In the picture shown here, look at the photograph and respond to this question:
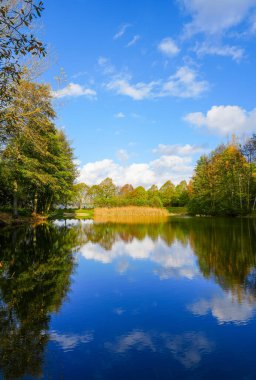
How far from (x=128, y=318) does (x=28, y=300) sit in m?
2.65

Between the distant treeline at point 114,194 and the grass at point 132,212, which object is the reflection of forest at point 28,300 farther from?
the distant treeline at point 114,194

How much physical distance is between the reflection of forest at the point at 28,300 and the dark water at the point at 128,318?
19 mm

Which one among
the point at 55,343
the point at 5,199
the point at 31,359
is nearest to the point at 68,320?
the point at 55,343

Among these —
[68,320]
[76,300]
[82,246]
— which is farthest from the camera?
[82,246]

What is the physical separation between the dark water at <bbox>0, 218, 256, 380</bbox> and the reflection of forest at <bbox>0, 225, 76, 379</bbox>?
0.02 metres

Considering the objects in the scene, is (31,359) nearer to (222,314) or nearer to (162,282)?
(222,314)

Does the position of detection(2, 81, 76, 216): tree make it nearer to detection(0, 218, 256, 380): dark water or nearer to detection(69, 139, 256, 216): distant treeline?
detection(0, 218, 256, 380): dark water

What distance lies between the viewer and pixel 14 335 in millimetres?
5523

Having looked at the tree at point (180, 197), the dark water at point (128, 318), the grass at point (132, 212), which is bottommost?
the dark water at point (128, 318)

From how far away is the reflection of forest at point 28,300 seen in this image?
4.71 m

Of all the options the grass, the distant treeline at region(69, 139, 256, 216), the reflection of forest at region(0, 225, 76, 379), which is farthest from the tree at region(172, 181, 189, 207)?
the reflection of forest at region(0, 225, 76, 379)

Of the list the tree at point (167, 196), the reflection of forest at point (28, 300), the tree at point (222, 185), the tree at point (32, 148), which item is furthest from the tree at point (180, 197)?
the reflection of forest at point (28, 300)

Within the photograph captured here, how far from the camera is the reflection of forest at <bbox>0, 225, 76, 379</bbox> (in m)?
4.71

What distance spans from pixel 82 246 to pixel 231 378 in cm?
1404
